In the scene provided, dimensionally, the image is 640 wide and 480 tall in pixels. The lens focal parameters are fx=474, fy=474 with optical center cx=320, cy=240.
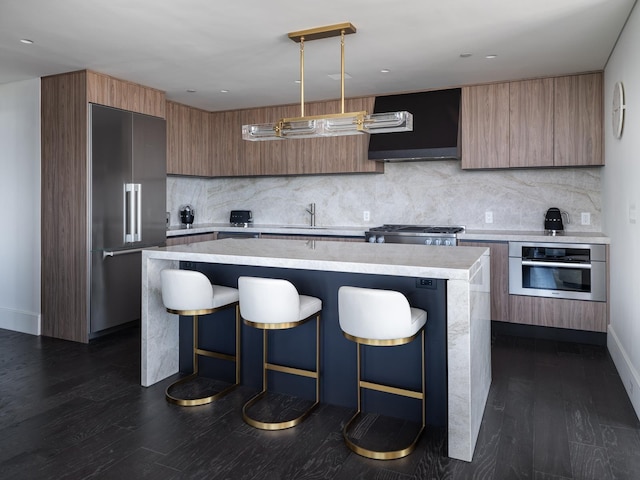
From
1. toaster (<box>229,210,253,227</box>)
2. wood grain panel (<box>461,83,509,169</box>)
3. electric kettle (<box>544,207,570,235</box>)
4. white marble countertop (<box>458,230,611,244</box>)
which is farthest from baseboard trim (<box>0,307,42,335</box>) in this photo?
electric kettle (<box>544,207,570,235</box>)

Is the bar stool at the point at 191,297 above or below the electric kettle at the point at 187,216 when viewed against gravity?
below

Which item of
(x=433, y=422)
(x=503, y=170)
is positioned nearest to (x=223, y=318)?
(x=433, y=422)

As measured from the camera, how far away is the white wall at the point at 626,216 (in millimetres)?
2838

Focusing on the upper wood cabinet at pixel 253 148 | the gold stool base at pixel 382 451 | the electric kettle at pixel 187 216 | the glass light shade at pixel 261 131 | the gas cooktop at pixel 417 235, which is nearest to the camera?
the gold stool base at pixel 382 451

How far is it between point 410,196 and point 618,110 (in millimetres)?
2421

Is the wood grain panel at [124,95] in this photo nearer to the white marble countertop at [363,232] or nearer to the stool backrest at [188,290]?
the white marble countertop at [363,232]

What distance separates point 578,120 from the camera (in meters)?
4.40

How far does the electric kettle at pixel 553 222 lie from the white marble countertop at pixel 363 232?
0.23 ft

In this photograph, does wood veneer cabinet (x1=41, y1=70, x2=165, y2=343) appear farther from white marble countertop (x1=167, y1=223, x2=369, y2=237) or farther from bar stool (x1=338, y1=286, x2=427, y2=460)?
bar stool (x1=338, y1=286, x2=427, y2=460)

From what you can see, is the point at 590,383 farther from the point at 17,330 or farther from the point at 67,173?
the point at 17,330

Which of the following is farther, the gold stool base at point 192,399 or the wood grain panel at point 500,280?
the wood grain panel at point 500,280

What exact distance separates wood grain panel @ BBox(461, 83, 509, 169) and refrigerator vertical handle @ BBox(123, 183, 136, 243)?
131 inches

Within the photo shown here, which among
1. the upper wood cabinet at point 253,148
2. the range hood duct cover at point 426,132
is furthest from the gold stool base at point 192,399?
the upper wood cabinet at point 253,148

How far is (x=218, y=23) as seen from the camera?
3.17m
